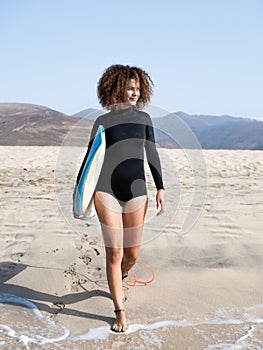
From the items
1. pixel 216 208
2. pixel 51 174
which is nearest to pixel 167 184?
pixel 216 208

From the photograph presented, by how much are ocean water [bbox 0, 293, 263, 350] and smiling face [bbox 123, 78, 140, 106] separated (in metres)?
1.70

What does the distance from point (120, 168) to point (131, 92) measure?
575 mm

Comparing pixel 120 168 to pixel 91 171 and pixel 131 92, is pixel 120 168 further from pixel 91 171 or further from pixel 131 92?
pixel 131 92

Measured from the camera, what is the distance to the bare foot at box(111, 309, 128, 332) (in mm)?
3127

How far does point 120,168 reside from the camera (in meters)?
3.17

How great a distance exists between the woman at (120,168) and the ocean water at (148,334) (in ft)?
0.54

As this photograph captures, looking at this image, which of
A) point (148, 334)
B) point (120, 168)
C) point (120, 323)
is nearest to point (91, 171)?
point (120, 168)

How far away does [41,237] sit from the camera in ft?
16.7

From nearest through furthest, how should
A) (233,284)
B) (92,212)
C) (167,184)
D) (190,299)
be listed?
1. (92,212)
2. (190,299)
3. (233,284)
4. (167,184)

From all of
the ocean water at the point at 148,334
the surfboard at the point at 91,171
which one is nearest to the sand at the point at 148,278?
the ocean water at the point at 148,334

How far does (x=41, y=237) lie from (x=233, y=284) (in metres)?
2.34

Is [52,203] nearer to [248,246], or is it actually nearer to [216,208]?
[216,208]

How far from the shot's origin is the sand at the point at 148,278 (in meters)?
3.11

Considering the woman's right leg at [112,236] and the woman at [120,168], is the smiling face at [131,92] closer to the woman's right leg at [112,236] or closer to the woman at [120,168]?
the woman at [120,168]
